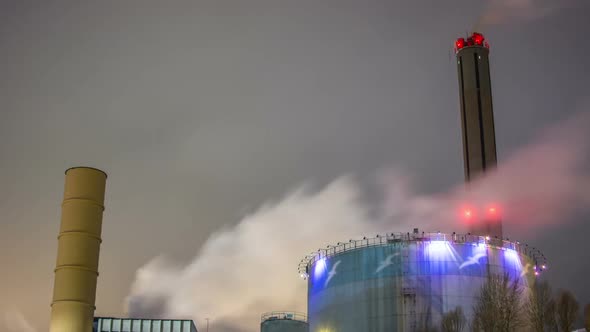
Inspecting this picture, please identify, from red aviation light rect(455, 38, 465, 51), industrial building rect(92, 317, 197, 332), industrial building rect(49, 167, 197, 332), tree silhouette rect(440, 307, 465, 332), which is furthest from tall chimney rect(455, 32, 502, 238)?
industrial building rect(49, 167, 197, 332)

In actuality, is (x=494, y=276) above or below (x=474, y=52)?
below

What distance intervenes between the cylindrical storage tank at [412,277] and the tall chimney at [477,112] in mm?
22519

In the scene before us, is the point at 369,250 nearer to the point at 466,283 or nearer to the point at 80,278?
the point at 466,283

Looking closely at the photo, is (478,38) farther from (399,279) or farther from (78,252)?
(78,252)

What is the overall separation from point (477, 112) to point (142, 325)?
49.7 meters

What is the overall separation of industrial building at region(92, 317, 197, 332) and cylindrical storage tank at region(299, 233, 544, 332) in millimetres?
15145

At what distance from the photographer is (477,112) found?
352 ft

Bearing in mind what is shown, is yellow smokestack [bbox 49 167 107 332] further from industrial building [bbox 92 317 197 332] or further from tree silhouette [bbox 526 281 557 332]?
industrial building [bbox 92 317 197 332]

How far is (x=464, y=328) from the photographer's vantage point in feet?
244

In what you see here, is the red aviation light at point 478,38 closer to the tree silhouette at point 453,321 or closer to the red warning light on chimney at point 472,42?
the red warning light on chimney at point 472,42

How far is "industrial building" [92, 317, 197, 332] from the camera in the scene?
8769 centimetres

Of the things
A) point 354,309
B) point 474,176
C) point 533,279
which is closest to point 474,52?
point 474,176

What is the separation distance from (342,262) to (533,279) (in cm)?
1873

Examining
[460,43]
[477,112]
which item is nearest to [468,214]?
[477,112]
